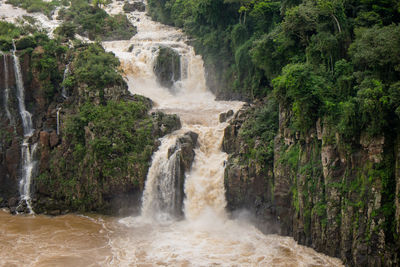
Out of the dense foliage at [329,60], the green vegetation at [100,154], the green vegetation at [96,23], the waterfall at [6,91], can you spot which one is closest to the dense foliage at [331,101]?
the dense foliage at [329,60]

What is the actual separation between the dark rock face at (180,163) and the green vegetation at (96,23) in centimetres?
2352

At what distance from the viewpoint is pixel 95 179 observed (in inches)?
903

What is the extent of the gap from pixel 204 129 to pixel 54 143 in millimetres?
9678

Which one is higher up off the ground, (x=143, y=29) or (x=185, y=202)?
(x=143, y=29)

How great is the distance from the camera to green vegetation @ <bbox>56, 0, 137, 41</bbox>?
4266 cm

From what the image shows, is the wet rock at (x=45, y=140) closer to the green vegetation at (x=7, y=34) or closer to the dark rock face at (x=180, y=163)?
the green vegetation at (x=7, y=34)

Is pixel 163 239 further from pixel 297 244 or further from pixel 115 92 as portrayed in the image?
pixel 115 92

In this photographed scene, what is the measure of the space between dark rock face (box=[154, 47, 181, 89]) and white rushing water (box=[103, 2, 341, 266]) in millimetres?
1641

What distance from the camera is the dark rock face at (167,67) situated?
32.5 m

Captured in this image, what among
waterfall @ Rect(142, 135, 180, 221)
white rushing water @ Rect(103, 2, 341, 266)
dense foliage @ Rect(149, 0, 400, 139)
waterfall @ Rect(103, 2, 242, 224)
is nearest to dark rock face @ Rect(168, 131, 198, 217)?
waterfall @ Rect(142, 135, 180, 221)

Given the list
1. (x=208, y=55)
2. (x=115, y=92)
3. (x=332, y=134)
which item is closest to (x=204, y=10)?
(x=208, y=55)

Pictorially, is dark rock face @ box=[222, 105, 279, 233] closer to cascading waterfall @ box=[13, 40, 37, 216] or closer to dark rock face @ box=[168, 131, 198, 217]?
dark rock face @ box=[168, 131, 198, 217]

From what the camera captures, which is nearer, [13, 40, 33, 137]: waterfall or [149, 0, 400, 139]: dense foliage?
[149, 0, 400, 139]: dense foliage

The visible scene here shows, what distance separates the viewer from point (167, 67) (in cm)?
3269
